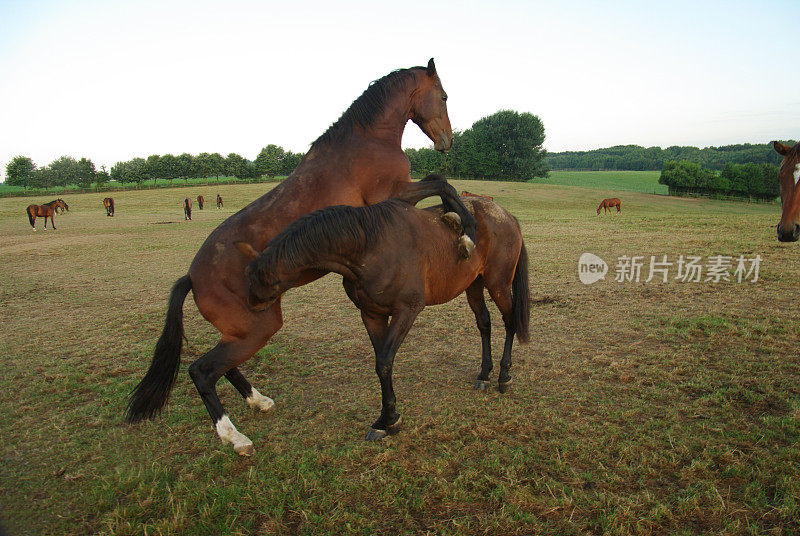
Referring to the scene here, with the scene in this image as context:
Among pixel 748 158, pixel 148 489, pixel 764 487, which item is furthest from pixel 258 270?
pixel 748 158

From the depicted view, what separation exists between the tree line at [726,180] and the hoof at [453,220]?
51.7m

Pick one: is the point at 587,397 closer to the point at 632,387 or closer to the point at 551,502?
the point at 632,387

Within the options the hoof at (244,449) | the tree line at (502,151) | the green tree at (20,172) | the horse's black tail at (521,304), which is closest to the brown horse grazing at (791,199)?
the horse's black tail at (521,304)

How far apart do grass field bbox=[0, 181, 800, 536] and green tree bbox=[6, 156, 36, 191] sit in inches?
3567

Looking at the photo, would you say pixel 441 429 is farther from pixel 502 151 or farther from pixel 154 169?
pixel 154 169

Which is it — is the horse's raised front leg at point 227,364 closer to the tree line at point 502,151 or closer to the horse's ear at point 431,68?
the horse's ear at point 431,68

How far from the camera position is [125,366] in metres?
5.32

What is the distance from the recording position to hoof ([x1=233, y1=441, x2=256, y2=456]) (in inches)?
133

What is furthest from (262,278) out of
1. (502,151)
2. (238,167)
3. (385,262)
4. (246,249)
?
(238,167)

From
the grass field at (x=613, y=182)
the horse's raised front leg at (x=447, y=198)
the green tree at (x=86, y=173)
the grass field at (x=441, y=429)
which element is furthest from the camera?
the green tree at (x=86, y=173)

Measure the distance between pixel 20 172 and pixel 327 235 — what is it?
9779cm

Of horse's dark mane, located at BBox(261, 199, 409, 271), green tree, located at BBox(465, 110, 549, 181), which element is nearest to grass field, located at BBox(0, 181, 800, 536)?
horse's dark mane, located at BBox(261, 199, 409, 271)

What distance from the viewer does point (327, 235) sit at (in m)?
3.22

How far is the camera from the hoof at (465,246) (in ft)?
12.5
